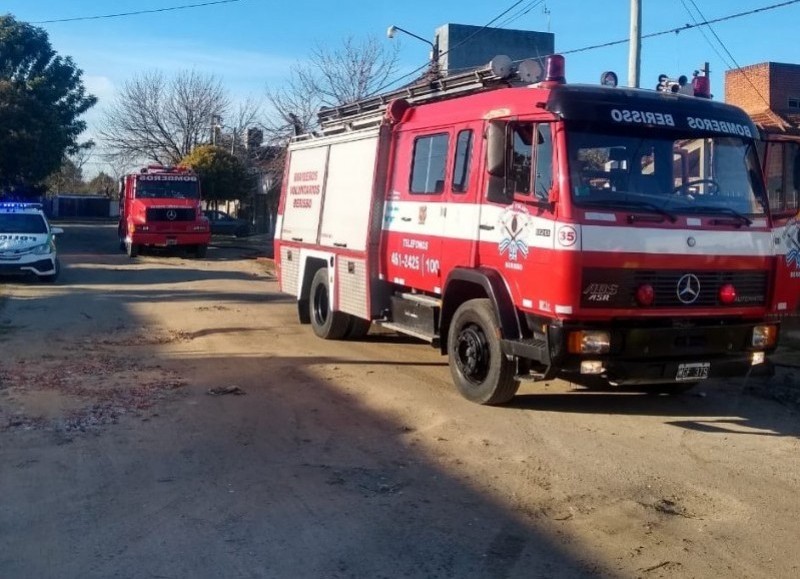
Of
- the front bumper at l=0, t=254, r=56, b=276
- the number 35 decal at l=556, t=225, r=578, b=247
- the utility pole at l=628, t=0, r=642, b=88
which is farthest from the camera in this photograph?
the front bumper at l=0, t=254, r=56, b=276

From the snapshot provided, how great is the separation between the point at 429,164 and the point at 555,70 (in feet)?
6.93

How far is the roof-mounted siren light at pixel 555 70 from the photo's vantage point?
862 cm

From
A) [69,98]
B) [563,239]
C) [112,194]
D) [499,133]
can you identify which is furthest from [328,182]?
[112,194]

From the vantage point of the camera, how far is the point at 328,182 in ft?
42.6

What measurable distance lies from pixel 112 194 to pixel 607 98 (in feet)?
276

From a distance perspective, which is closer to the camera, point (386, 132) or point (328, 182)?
point (386, 132)

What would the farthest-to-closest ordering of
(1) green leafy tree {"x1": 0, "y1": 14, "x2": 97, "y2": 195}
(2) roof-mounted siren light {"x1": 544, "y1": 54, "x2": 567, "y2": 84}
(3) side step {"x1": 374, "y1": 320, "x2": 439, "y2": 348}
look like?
(1) green leafy tree {"x1": 0, "y1": 14, "x2": 97, "y2": 195}
(3) side step {"x1": 374, "y1": 320, "x2": 439, "y2": 348}
(2) roof-mounted siren light {"x1": 544, "y1": 54, "x2": 567, "y2": 84}

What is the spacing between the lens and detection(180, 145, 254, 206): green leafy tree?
45625mm

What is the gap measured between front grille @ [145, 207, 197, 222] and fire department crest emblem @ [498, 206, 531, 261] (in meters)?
23.6

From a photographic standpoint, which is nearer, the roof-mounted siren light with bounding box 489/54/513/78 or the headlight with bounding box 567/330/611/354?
the headlight with bounding box 567/330/611/354

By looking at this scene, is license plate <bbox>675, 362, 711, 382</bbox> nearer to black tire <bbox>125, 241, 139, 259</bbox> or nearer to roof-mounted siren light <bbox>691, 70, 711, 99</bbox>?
roof-mounted siren light <bbox>691, 70, 711, 99</bbox>

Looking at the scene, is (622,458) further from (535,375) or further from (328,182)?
(328,182)

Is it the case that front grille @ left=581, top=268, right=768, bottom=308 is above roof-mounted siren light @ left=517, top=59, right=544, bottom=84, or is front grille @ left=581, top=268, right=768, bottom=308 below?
below

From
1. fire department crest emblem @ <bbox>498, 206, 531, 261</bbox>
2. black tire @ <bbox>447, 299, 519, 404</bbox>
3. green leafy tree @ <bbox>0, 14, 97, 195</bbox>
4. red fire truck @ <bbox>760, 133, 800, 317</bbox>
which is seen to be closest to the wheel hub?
black tire @ <bbox>447, 299, 519, 404</bbox>
